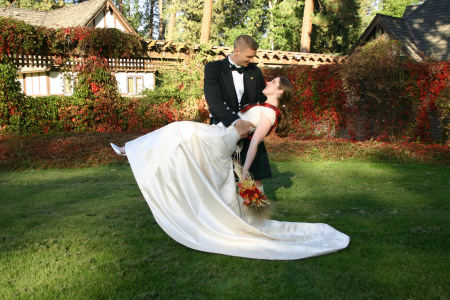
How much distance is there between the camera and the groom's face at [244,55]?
13.8 ft

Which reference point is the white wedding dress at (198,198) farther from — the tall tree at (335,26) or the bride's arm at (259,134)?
the tall tree at (335,26)

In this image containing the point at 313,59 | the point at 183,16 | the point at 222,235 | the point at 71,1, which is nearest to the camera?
the point at 222,235

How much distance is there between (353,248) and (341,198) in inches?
90.4

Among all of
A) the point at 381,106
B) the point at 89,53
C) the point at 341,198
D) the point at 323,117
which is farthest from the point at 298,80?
the point at 341,198

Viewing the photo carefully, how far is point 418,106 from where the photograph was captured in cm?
1116

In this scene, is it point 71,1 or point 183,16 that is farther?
point 71,1

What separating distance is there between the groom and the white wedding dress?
33cm

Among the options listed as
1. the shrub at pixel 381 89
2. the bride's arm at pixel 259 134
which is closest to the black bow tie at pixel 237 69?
the bride's arm at pixel 259 134

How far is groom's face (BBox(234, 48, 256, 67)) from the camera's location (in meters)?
4.22

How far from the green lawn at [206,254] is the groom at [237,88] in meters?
1.17

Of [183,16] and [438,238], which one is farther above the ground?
[183,16]

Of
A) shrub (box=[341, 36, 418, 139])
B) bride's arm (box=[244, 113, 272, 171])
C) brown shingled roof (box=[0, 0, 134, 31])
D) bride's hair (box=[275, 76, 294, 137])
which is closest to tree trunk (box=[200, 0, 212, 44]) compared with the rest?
brown shingled roof (box=[0, 0, 134, 31])

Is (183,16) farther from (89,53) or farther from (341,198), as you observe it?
(341,198)

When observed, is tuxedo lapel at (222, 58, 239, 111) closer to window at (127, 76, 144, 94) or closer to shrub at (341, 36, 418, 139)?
shrub at (341, 36, 418, 139)
